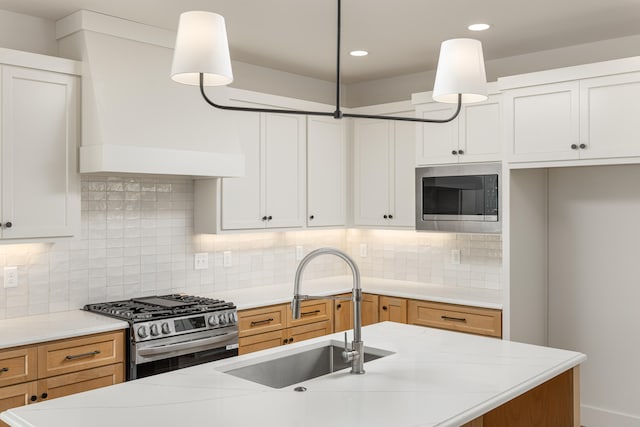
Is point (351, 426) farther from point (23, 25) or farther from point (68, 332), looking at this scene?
point (23, 25)

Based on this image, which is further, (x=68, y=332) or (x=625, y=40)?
(x=625, y=40)

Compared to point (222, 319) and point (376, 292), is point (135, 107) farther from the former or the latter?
point (376, 292)

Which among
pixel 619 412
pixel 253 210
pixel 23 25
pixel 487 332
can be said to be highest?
pixel 23 25

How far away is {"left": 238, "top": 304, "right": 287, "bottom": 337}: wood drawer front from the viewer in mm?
3980

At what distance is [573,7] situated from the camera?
3406mm

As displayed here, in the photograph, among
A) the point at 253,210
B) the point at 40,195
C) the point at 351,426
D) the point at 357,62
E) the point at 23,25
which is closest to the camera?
the point at 351,426

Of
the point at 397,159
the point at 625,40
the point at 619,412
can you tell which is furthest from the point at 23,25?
the point at 619,412

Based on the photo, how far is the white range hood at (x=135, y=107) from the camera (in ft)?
11.3

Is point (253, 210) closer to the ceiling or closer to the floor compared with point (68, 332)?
closer to the ceiling

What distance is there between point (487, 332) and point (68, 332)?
263 centimetres

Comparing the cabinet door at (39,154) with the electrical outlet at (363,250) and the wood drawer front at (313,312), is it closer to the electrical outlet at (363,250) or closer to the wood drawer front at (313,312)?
the wood drawer front at (313,312)

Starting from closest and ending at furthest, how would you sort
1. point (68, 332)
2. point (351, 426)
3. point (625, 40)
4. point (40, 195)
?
1. point (351, 426)
2. point (68, 332)
3. point (40, 195)
4. point (625, 40)

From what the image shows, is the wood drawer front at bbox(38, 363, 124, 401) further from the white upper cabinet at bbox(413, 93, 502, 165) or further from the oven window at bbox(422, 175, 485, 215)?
the white upper cabinet at bbox(413, 93, 502, 165)

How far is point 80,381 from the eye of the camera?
10.4 ft
